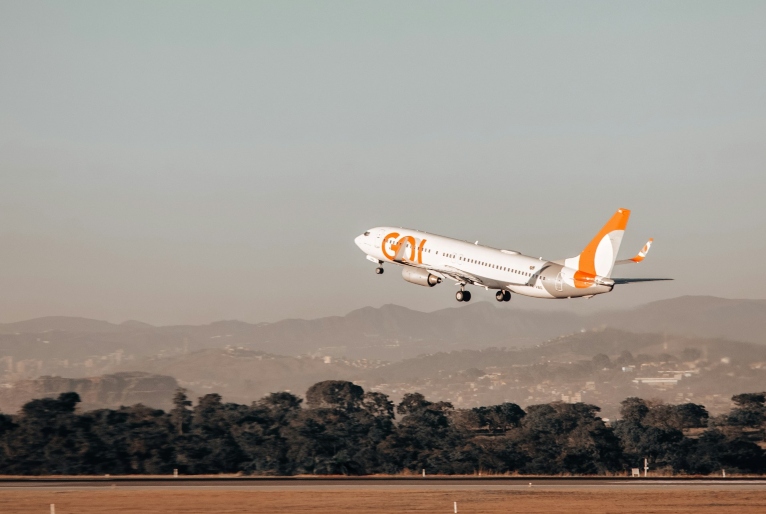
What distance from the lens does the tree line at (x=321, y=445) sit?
392 ft

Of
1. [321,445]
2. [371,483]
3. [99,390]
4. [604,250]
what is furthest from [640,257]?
[99,390]

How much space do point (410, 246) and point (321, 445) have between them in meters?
31.8

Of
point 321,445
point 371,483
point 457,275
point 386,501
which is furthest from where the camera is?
point 321,445

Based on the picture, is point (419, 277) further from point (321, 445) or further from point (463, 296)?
point (321, 445)

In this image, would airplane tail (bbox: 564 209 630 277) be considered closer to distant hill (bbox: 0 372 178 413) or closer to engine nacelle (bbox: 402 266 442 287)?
engine nacelle (bbox: 402 266 442 287)

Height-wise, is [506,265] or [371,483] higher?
[506,265]

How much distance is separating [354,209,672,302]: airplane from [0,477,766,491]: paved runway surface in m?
15.2

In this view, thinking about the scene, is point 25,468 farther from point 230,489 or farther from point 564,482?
point 564,482

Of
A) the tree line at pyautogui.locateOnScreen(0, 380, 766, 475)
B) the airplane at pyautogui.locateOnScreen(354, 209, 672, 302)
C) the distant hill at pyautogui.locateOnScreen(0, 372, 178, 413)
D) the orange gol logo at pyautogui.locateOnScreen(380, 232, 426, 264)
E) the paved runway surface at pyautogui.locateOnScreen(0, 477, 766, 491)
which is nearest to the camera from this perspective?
the paved runway surface at pyautogui.locateOnScreen(0, 477, 766, 491)

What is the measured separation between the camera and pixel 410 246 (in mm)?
105438

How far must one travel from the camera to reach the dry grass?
69250mm

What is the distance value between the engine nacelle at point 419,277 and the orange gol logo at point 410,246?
3.79 feet

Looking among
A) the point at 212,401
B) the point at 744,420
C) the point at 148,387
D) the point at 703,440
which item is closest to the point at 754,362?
the point at 744,420

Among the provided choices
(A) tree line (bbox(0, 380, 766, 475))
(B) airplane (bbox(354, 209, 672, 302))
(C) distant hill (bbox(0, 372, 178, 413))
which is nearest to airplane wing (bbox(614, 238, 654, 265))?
(B) airplane (bbox(354, 209, 672, 302))
